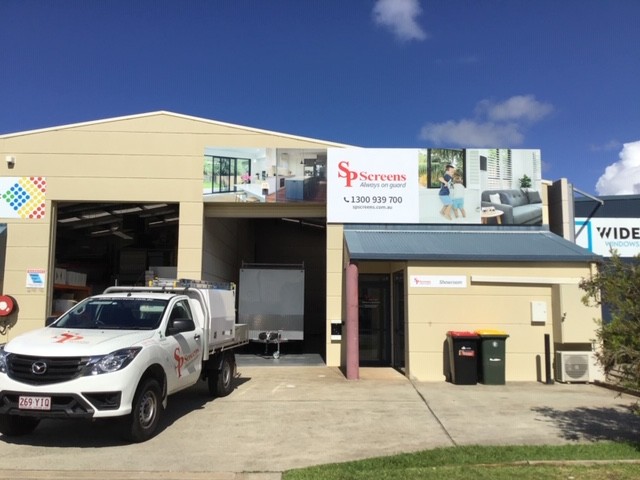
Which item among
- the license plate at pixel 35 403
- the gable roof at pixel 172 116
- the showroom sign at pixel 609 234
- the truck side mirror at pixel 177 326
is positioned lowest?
the license plate at pixel 35 403

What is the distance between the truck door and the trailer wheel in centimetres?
120

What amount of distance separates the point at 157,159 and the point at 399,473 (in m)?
12.5

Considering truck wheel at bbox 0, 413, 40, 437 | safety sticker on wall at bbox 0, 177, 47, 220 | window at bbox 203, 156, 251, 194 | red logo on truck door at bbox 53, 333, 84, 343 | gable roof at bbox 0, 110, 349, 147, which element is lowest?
truck wheel at bbox 0, 413, 40, 437

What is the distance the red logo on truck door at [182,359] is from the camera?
26.6 ft

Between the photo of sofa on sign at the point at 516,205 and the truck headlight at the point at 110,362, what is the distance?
11512 millimetres

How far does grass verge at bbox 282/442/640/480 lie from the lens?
18.3 feet

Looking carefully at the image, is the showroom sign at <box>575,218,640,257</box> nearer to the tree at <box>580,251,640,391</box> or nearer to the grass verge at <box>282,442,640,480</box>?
the tree at <box>580,251,640,391</box>

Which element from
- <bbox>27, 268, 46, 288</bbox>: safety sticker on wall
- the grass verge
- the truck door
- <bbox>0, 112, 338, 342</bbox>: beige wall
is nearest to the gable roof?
<bbox>0, 112, 338, 342</bbox>: beige wall

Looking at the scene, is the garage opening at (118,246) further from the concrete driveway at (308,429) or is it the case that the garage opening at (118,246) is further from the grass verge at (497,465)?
the grass verge at (497,465)

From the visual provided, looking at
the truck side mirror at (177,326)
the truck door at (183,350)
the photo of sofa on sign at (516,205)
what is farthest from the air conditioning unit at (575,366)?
the truck side mirror at (177,326)

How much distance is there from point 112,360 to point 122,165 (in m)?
10.3

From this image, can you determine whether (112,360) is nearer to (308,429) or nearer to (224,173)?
(308,429)

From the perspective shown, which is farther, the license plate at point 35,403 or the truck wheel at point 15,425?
the truck wheel at point 15,425

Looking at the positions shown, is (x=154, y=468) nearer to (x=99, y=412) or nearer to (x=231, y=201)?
(x=99, y=412)
